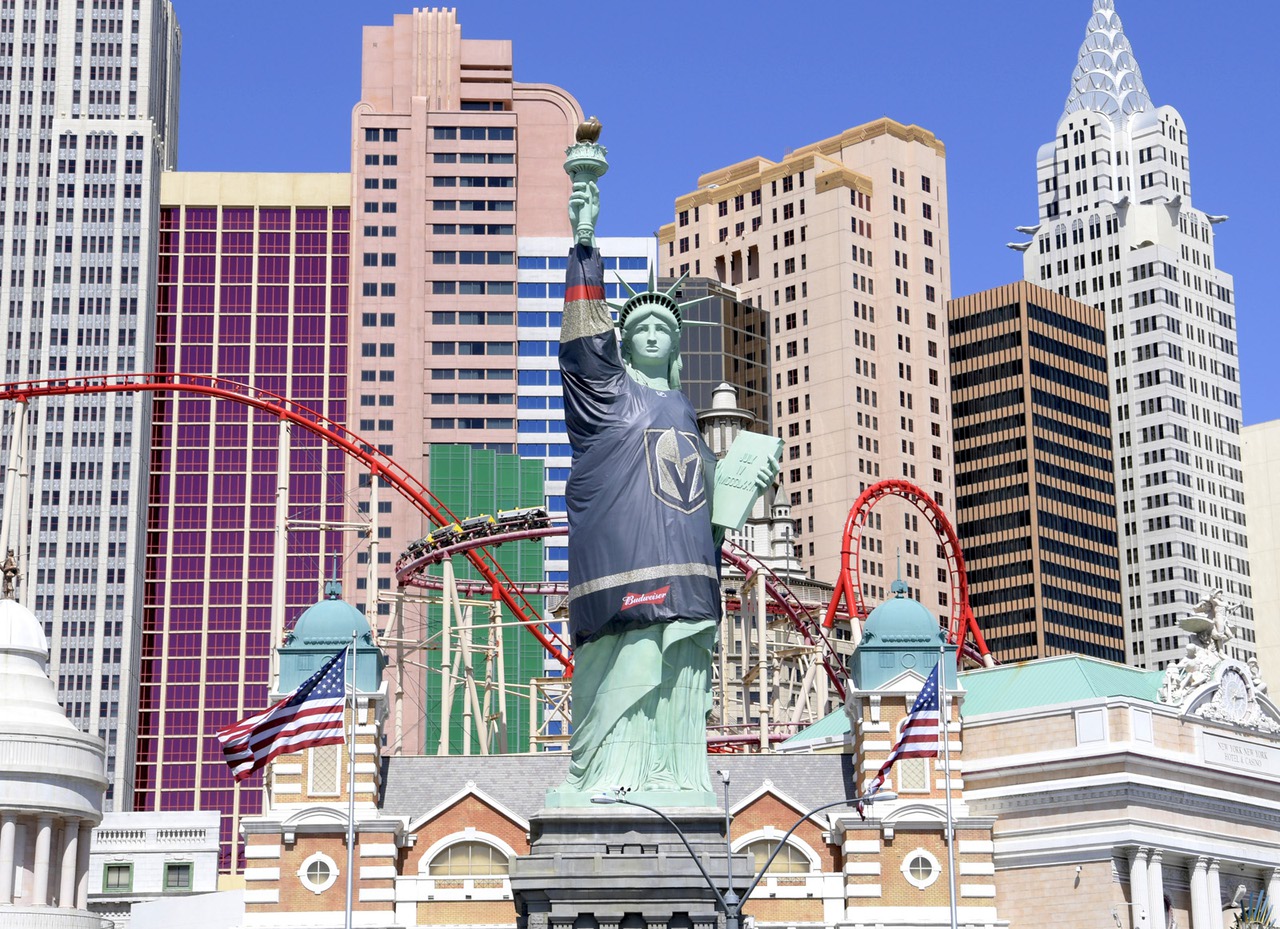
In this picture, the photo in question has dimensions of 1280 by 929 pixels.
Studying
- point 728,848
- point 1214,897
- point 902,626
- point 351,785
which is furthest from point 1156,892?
point 351,785

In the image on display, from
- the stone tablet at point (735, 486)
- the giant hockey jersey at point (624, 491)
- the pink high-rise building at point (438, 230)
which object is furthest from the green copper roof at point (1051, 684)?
the pink high-rise building at point (438, 230)

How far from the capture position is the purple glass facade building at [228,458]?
128m

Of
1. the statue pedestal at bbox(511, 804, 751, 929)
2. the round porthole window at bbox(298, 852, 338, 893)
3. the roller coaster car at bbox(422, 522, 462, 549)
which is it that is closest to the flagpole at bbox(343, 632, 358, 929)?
the round porthole window at bbox(298, 852, 338, 893)

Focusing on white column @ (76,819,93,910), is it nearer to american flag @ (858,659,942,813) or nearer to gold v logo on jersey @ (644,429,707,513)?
gold v logo on jersey @ (644,429,707,513)

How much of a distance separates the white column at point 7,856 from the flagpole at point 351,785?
8984mm

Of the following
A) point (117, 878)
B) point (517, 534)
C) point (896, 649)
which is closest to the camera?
point (896, 649)

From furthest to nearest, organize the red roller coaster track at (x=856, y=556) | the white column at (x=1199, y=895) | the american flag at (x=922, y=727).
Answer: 1. the red roller coaster track at (x=856, y=556)
2. the white column at (x=1199, y=895)
3. the american flag at (x=922, y=727)

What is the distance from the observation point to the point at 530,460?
440 feet

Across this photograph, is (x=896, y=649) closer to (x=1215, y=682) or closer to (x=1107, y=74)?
(x=1215, y=682)

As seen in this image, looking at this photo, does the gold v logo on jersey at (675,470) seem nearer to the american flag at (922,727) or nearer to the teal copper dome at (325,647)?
the american flag at (922,727)

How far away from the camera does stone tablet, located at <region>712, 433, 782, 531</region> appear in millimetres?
53938

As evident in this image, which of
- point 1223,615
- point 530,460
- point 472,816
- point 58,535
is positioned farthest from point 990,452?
point 472,816

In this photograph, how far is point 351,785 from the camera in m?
52.6

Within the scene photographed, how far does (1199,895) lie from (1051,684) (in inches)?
283
